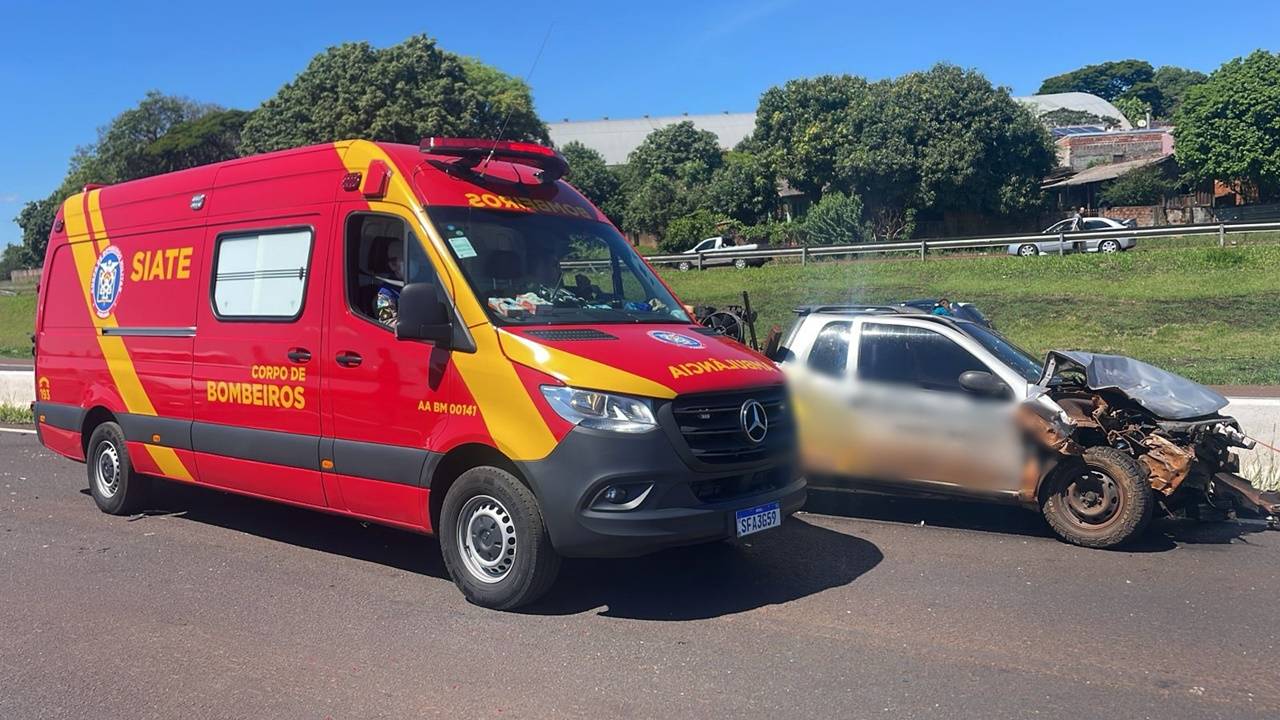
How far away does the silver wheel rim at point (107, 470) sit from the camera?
28.4 feet

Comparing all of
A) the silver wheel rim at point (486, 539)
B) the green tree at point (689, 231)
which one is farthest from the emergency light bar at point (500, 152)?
the green tree at point (689, 231)

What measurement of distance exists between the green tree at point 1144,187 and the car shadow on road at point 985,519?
45142 millimetres

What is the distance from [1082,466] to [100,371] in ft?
25.0

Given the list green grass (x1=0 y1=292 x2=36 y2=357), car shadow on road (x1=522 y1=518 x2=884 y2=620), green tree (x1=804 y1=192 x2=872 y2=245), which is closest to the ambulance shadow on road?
car shadow on road (x1=522 y1=518 x2=884 y2=620)

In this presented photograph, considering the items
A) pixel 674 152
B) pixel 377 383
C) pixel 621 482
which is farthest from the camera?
pixel 674 152

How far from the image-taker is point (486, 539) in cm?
598

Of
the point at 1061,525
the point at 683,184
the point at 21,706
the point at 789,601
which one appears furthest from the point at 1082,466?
the point at 683,184

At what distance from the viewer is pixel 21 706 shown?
471 centimetres

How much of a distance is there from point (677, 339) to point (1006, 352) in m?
3.11

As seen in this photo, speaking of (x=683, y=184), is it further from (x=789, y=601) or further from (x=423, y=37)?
(x=789, y=601)

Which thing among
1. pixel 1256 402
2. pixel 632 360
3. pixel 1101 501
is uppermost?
pixel 632 360

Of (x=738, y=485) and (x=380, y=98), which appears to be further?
(x=380, y=98)

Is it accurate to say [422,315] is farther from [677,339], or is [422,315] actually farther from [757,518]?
[757,518]

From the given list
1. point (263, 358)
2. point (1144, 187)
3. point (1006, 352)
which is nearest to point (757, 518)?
point (1006, 352)
